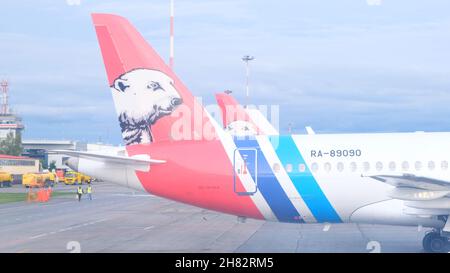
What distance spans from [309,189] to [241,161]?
6.85 ft

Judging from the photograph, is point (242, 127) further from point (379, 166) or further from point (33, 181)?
point (33, 181)

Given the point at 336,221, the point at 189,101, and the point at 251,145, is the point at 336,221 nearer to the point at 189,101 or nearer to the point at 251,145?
the point at 251,145

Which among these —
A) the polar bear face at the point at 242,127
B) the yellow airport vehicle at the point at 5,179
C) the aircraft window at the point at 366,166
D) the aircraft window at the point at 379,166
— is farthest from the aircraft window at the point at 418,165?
the yellow airport vehicle at the point at 5,179

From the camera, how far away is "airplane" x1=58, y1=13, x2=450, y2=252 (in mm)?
19297

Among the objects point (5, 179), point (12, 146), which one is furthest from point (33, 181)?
point (12, 146)

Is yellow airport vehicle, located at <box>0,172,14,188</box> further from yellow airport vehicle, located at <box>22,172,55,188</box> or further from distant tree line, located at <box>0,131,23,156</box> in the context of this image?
distant tree line, located at <box>0,131,23,156</box>

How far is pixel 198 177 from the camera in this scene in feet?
64.6

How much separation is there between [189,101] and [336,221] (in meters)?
5.50

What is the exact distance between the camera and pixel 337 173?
763 inches

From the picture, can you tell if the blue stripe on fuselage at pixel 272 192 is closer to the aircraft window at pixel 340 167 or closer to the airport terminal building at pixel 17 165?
the aircraft window at pixel 340 167

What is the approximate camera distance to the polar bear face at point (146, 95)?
19.9 metres

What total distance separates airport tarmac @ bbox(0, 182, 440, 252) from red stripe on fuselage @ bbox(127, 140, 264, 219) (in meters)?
1.81

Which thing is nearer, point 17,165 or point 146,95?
point 146,95
